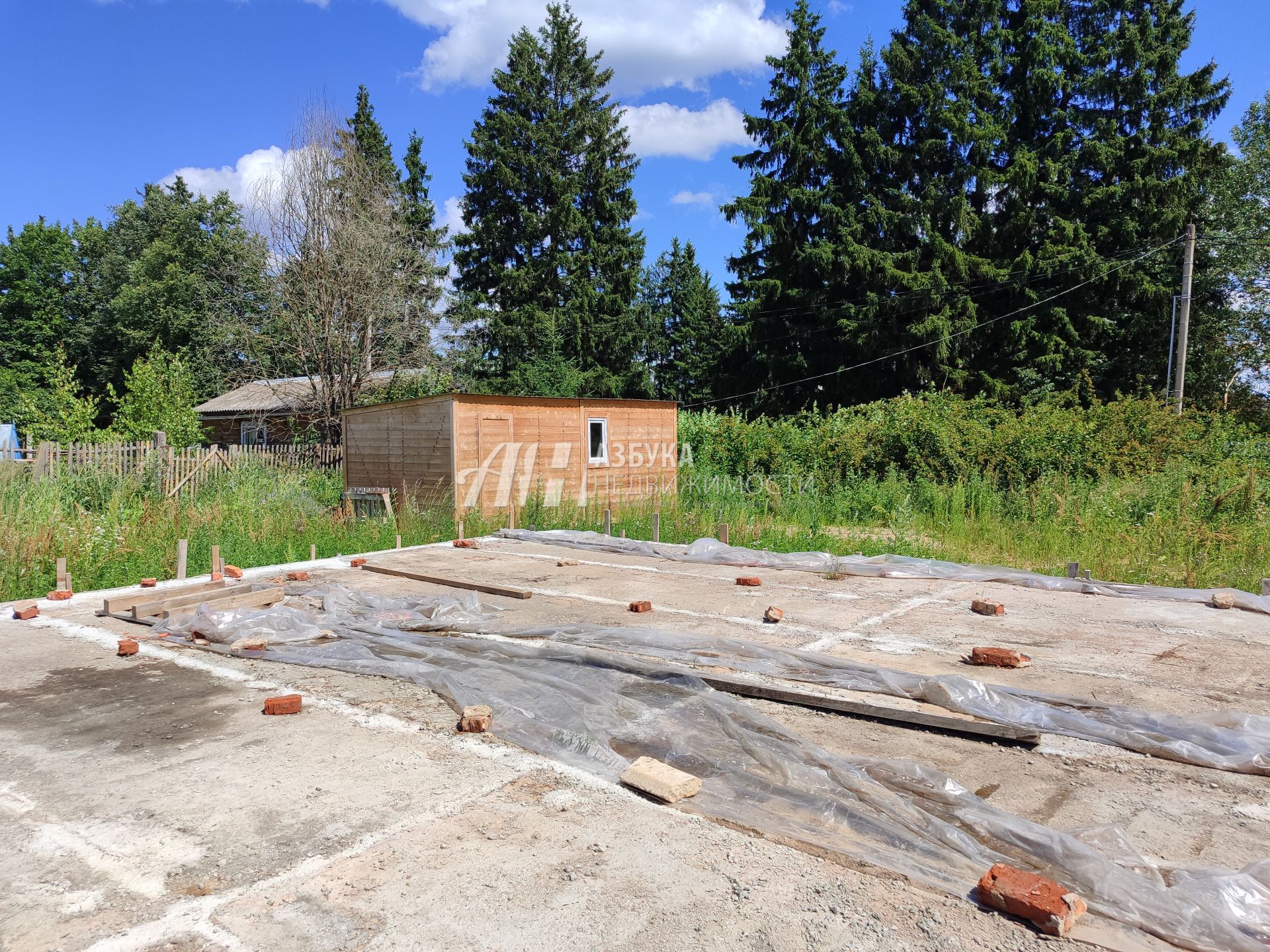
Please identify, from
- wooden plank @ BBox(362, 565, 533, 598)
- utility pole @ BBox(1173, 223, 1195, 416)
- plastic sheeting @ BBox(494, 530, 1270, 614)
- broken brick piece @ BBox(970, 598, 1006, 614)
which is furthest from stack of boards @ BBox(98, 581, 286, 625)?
utility pole @ BBox(1173, 223, 1195, 416)

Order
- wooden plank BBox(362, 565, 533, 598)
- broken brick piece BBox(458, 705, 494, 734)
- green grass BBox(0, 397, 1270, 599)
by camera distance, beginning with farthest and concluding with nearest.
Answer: green grass BBox(0, 397, 1270, 599) → wooden plank BBox(362, 565, 533, 598) → broken brick piece BBox(458, 705, 494, 734)

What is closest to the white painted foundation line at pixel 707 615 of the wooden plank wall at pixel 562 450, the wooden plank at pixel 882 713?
the wooden plank at pixel 882 713

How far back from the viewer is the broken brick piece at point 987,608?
7273mm

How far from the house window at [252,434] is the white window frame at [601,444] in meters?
16.8

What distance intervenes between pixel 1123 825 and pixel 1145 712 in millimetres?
1257

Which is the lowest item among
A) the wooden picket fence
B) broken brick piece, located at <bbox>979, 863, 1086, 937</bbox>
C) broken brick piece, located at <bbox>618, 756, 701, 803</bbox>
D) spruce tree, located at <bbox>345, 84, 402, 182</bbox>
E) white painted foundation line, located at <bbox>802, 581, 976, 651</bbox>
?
white painted foundation line, located at <bbox>802, 581, 976, 651</bbox>

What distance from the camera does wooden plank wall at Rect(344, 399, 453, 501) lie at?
588 inches

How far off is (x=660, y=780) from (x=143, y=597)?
5964 mm

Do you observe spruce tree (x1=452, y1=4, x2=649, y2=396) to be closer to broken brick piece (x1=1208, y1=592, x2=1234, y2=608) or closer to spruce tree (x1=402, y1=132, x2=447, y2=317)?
spruce tree (x1=402, y1=132, x2=447, y2=317)

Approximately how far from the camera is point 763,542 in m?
11.7

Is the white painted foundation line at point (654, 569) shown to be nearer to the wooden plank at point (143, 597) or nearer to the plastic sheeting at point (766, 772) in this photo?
the plastic sheeting at point (766, 772)

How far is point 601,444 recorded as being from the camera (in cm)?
1780

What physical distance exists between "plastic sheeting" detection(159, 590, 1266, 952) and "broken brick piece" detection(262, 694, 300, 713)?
0.80 metres

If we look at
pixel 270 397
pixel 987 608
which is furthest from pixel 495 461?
pixel 270 397
